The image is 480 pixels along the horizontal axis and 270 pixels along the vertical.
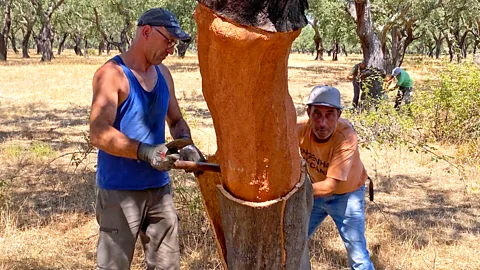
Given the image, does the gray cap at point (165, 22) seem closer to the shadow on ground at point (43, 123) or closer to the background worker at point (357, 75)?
the shadow on ground at point (43, 123)

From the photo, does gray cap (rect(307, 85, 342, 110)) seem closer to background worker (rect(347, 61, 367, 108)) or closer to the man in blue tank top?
the man in blue tank top

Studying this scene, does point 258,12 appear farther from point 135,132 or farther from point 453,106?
point 453,106

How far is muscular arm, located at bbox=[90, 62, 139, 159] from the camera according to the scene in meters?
2.38

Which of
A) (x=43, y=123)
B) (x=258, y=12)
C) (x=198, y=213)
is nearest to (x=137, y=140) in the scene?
(x=258, y=12)

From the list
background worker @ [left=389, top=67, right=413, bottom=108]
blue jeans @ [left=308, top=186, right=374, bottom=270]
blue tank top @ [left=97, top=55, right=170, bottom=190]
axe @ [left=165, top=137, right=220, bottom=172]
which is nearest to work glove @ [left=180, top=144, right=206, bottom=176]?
axe @ [left=165, top=137, right=220, bottom=172]

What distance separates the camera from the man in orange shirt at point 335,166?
3.04 meters

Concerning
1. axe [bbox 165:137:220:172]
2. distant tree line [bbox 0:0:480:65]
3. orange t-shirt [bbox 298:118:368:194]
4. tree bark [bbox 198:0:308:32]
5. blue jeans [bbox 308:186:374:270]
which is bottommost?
blue jeans [bbox 308:186:374:270]

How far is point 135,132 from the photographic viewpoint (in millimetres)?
2764

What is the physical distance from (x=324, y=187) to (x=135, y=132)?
1139mm

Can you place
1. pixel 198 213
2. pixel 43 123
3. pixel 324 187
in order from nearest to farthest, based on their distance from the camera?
pixel 324 187 < pixel 198 213 < pixel 43 123

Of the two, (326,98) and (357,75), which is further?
(357,75)

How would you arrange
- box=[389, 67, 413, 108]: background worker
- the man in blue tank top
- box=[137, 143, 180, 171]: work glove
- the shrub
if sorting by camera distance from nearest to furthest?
box=[137, 143, 180, 171]: work glove, the man in blue tank top, the shrub, box=[389, 67, 413, 108]: background worker

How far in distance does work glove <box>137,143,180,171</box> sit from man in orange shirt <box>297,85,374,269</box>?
1112mm

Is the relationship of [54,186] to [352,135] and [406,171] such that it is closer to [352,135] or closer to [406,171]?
[352,135]
